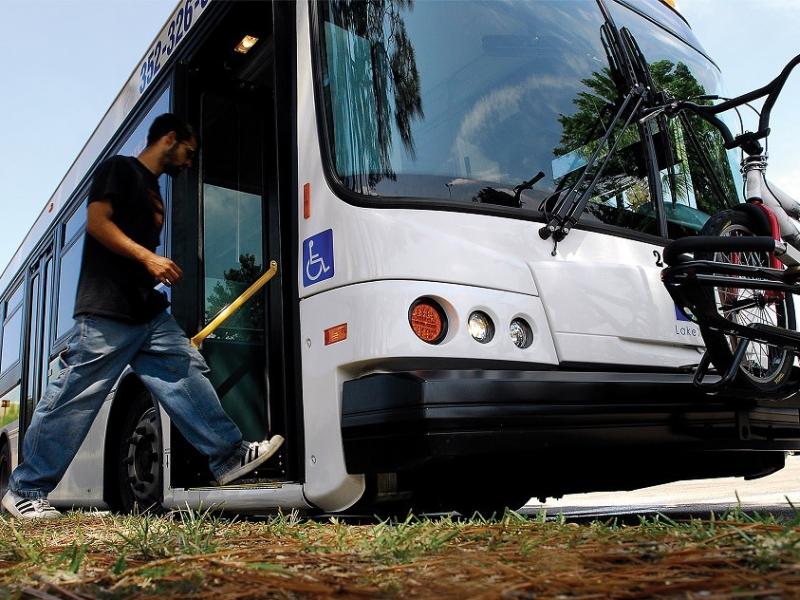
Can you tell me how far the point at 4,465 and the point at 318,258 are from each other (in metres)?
7.45

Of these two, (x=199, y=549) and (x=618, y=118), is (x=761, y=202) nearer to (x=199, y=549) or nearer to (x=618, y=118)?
(x=618, y=118)

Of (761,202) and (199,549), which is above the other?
(761,202)

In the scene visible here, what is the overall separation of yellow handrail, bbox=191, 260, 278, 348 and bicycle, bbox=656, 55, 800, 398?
195 cm

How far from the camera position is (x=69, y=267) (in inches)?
256

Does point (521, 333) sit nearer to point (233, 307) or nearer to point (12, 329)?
point (233, 307)

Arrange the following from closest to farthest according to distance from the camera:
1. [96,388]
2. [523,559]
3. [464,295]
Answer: [523,559], [464,295], [96,388]

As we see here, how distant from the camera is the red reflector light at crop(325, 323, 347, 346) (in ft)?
10.3

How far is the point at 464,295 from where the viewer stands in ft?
10.2

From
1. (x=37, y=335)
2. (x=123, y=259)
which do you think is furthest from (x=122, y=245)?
(x=37, y=335)

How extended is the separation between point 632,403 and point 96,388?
259cm

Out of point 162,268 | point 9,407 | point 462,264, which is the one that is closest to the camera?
point 462,264

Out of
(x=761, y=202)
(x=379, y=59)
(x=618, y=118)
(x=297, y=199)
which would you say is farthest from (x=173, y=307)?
(x=761, y=202)

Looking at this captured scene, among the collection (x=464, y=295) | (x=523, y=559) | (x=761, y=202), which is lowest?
(x=523, y=559)

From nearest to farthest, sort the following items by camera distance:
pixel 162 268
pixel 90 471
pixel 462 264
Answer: pixel 462 264, pixel 162 268, pixel 90 471
